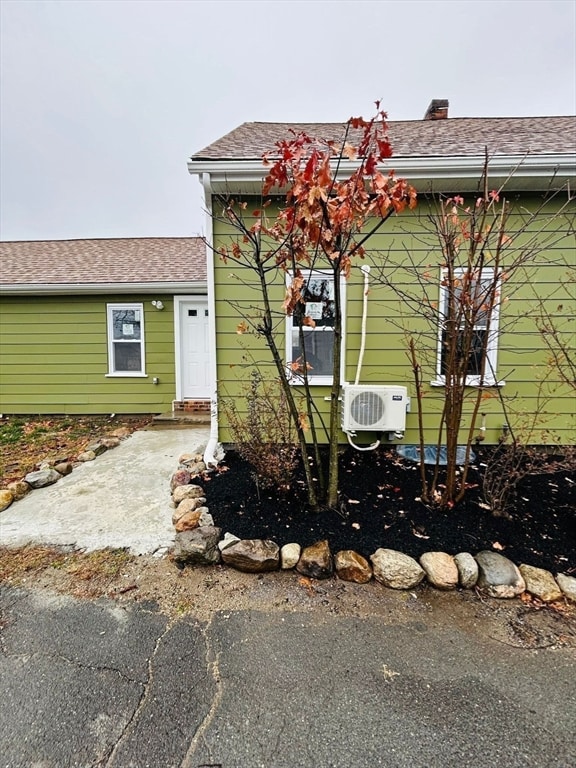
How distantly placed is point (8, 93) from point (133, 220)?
10.2 meters

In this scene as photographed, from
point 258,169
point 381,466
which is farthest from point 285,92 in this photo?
point 381,466

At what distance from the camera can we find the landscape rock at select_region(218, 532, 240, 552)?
250cm

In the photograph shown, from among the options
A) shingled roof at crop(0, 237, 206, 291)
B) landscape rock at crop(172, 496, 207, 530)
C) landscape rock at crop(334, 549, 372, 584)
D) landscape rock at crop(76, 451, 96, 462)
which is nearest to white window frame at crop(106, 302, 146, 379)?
shingled roof at crop(0, 237, 206, 291)

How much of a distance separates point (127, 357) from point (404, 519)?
635cm

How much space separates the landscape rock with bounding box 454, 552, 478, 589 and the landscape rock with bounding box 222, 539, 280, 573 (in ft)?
3.91

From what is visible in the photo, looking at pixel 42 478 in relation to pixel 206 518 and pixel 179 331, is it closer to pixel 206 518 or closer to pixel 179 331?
pixel 206 518

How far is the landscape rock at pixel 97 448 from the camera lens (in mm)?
4835

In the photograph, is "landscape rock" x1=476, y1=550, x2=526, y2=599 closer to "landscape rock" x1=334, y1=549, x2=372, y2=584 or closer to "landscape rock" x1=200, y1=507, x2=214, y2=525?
"landscape rock" x1=334, y1=549, x2=372, y2=584

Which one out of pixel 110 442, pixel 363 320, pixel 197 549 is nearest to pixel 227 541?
pixel 197 549

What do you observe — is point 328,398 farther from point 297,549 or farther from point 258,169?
point 258,169

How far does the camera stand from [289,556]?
240cm

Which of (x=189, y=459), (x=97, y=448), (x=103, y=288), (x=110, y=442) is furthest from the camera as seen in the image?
(x=103, y=288)

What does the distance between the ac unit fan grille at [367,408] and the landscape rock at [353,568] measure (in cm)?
179

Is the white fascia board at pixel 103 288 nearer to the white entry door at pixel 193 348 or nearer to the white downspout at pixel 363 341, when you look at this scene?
the white entry door at pixel 193 348
